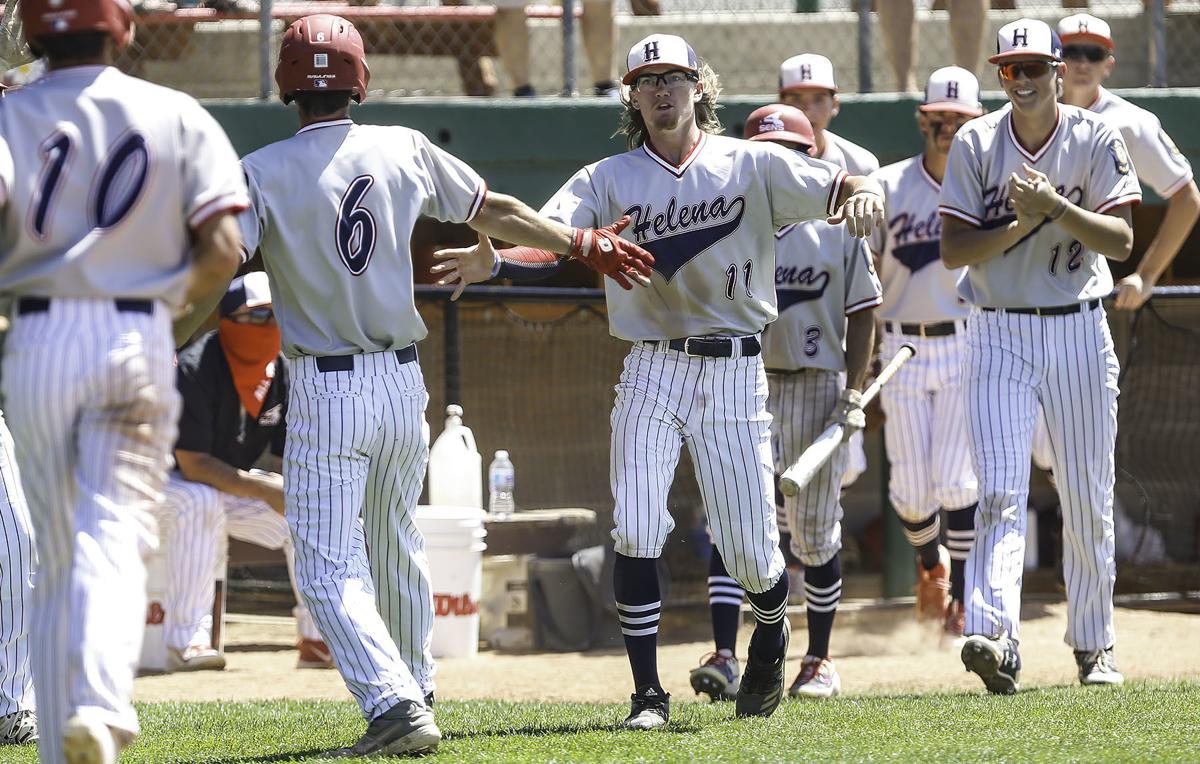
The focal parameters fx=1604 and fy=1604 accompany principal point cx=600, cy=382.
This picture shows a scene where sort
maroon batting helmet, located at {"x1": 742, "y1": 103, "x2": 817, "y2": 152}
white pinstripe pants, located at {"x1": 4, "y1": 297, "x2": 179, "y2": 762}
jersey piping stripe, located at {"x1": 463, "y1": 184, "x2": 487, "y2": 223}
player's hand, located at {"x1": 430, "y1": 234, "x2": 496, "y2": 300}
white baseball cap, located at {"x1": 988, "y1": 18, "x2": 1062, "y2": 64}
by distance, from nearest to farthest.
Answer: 1. white pinstripe pants, located at {"x1": 4, "y1": 297, "x2": 179, "y2": 762}
2. jersey piping stripe, located at {"x1": 463, "y1": 184, "x2": 487, "y2": 223}
3. player's hand, located at {"x1": 430, "y1": 234, "x2": 496, "y2": 300}
4. white baseball cap, located at {"x1": 988, "y1": 18, "x2": 1062, "y2": 64}
5. maroon batting helmet, located at {"x1": 742, "y1": 103, "x2": 817, "y2": 152}

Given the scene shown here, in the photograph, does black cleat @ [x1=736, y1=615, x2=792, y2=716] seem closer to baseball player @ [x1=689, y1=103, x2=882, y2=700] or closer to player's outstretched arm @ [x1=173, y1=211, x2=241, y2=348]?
baseball player @ [x1=689, y1=103, x2=882, y2=700]

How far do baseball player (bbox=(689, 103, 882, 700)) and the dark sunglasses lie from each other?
219 cm

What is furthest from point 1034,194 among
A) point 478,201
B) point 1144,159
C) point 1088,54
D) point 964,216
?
point 478,201

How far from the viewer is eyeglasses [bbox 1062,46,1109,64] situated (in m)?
6.28

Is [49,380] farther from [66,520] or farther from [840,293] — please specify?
[840,293]

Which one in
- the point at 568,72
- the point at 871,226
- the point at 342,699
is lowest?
the point at 342,699

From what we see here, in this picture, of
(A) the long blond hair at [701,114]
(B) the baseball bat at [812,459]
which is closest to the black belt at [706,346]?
(B) the baseball bat at [812,459]

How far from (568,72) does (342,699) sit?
3.88 meters

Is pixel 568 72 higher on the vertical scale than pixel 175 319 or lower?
higher

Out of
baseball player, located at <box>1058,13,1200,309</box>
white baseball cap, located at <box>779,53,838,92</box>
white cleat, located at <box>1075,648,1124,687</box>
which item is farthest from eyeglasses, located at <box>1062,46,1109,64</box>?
white cleat, located at <box>1075,648,1124,687</box>

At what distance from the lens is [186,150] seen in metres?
3.28

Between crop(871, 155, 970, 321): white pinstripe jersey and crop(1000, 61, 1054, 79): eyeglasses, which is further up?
crop(1000, 61, 1054, 79): eyeglasses

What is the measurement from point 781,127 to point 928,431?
76.9 inches

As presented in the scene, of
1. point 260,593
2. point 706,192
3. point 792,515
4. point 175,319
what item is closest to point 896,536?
point 792,515
